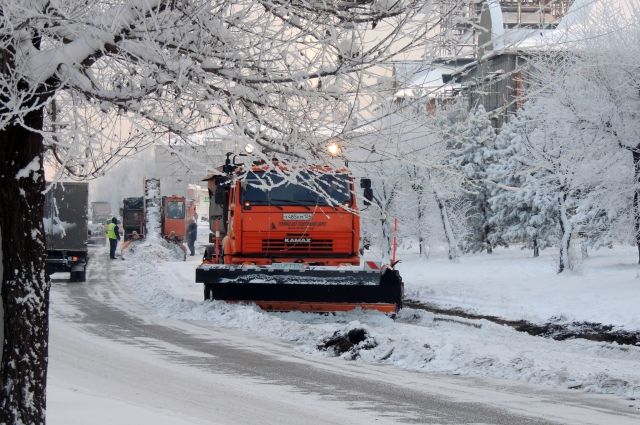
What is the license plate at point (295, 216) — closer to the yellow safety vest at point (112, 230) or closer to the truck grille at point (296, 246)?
the truck grille at point (296, 246)

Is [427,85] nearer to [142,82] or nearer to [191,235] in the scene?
[142,82]

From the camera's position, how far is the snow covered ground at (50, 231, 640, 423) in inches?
504

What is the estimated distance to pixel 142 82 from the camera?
6.23 meters

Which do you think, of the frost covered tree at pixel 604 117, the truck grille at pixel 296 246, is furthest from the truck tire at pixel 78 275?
the frost covered tree at pixel 604 117

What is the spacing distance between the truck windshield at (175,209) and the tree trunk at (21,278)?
5323 centimetres

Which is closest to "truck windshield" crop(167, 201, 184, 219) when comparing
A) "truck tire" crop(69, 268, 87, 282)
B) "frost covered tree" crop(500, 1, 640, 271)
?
"truck tire" crop(69, 268, 87, 282)

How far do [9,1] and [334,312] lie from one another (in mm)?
14185

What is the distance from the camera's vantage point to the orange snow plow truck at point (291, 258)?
18859mm

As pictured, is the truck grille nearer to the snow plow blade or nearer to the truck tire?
the snow plow blade

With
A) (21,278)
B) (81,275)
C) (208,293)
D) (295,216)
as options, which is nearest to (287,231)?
(295,216)

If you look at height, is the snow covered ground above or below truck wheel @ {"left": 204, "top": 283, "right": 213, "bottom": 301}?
below

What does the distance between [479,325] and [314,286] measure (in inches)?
119

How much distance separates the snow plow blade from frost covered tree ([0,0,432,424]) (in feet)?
39.0

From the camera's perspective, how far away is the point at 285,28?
5.88m
